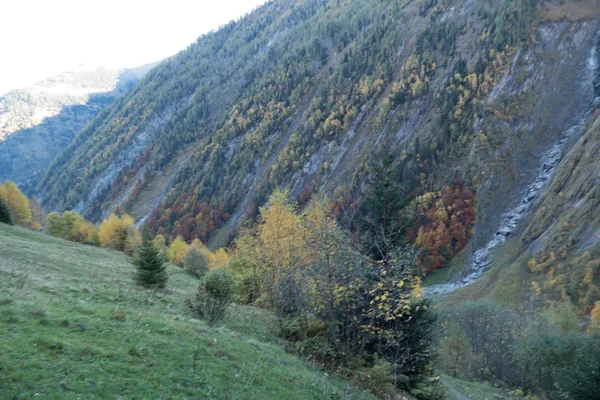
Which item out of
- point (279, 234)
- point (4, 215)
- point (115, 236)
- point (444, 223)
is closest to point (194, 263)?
point (115, 236)

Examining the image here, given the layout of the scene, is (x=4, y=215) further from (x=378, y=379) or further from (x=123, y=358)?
(x=378, y=379)

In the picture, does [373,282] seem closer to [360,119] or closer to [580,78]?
[580,78]

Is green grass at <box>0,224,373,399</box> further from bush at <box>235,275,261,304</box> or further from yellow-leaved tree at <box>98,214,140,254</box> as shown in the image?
yellow-leaved tree at <box>98,214,140,254</box>

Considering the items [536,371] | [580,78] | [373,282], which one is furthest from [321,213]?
[580,78]

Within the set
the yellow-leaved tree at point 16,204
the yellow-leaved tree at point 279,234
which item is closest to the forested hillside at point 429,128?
the yellow-leaved tree at point 279,234

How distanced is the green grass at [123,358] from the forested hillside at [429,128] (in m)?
37.5

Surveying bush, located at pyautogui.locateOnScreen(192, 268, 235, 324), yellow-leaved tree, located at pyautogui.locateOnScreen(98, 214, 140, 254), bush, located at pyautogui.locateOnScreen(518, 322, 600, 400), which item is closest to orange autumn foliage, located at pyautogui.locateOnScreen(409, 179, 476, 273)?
bush, located at pyautogui.locateOnScreen(518, 322, 600, 400)

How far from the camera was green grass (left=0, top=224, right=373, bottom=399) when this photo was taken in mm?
8156

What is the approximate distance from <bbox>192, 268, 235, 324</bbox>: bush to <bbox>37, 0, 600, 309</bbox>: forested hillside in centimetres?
3390

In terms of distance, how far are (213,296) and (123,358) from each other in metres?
9.00

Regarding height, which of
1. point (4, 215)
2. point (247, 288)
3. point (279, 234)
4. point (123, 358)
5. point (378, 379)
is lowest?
point (123, 358)

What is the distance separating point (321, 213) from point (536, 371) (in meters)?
22.8

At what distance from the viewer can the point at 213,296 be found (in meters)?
18.8

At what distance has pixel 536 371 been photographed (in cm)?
2978
